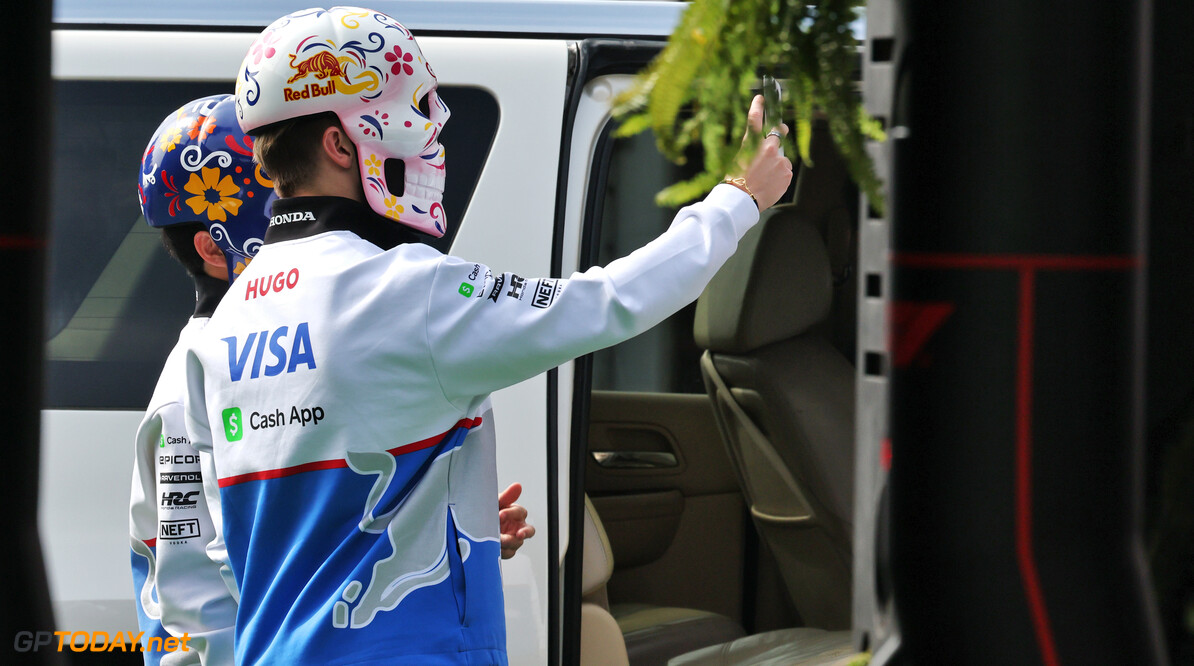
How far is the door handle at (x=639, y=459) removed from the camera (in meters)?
3.53

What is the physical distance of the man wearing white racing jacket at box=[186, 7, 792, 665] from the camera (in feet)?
4.84

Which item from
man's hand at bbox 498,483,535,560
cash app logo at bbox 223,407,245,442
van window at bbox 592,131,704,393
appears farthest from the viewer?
van window at bbox 592,131,704,393

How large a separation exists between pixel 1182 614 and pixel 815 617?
6.72 ft

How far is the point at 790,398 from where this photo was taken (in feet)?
9.90

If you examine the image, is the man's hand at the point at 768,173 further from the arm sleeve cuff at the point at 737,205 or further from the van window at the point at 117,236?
the van window at the point at 117,236

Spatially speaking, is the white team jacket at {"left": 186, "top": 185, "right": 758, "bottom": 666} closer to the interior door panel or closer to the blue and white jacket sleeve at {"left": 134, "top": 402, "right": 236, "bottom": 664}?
the blue and white jacket sleeve at {"left": 134, "top": 402, "right": 236, "bottom": 664}

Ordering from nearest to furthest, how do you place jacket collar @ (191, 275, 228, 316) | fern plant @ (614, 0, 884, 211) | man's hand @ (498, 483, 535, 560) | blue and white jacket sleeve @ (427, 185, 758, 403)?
1. fern plant @ (614, 0, 884, 211)
2. blue and white jacket sleeve @ (427, 185, 758, 403)
3. man's hand @ (498, 483, 535, 560)
4. jacket collar @ (191, 275, 228, 316)

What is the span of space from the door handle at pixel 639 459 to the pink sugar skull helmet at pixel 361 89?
6.34 feet

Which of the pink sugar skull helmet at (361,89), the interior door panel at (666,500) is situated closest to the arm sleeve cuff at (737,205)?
the pink sugar skull helmet at (361,89)

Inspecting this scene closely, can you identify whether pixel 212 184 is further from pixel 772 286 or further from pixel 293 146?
pixel 772 286

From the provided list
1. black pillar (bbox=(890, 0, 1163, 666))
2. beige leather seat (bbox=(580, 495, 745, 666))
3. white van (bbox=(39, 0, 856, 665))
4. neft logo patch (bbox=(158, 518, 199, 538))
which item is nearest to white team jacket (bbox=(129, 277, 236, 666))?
neft logo patch (bbox=(158, 518, 199, 538))

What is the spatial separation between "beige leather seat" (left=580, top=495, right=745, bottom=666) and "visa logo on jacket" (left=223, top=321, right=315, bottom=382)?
3.19ft

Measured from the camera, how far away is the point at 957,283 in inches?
35.4

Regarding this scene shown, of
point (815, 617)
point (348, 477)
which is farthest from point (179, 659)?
point (815, 617)
